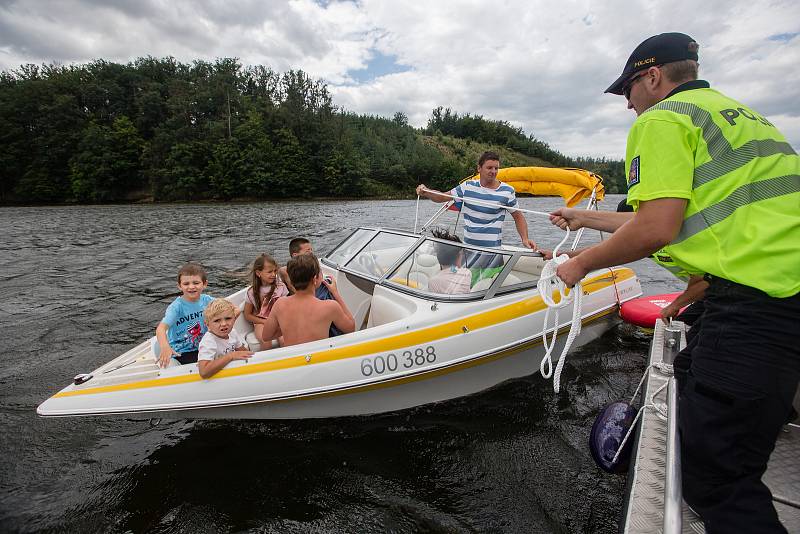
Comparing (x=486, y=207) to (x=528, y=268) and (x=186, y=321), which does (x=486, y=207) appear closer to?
(x=528, y=268)

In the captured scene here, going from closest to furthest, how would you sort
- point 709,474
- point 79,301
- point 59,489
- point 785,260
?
1. point 785,260
2. point 709,474
3. point 59,489
4. point 79,301

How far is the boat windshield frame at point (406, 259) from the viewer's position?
4.01 meters

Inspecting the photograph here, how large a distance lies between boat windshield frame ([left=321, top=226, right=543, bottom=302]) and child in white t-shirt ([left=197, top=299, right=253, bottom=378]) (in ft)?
4.97

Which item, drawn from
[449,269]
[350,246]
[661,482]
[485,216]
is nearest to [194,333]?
[350,246]

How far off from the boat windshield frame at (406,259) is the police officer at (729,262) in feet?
7.95

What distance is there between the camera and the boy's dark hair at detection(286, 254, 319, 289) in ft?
11.2

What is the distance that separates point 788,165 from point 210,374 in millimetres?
3587

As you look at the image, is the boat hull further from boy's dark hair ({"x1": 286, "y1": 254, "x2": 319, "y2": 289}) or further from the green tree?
the green tree

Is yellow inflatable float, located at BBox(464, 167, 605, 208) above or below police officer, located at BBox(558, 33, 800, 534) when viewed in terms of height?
above

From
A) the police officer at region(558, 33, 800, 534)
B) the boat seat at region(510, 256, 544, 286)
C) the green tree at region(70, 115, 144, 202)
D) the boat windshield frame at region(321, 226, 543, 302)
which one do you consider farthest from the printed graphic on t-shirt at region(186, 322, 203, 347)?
the green tree at region(70, 115, 144, 202)

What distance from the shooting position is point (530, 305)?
411 cm

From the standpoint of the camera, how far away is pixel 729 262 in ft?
4.84

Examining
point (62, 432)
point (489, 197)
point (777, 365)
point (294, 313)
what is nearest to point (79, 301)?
point (62, 432)

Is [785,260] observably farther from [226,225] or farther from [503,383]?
[226,225]
